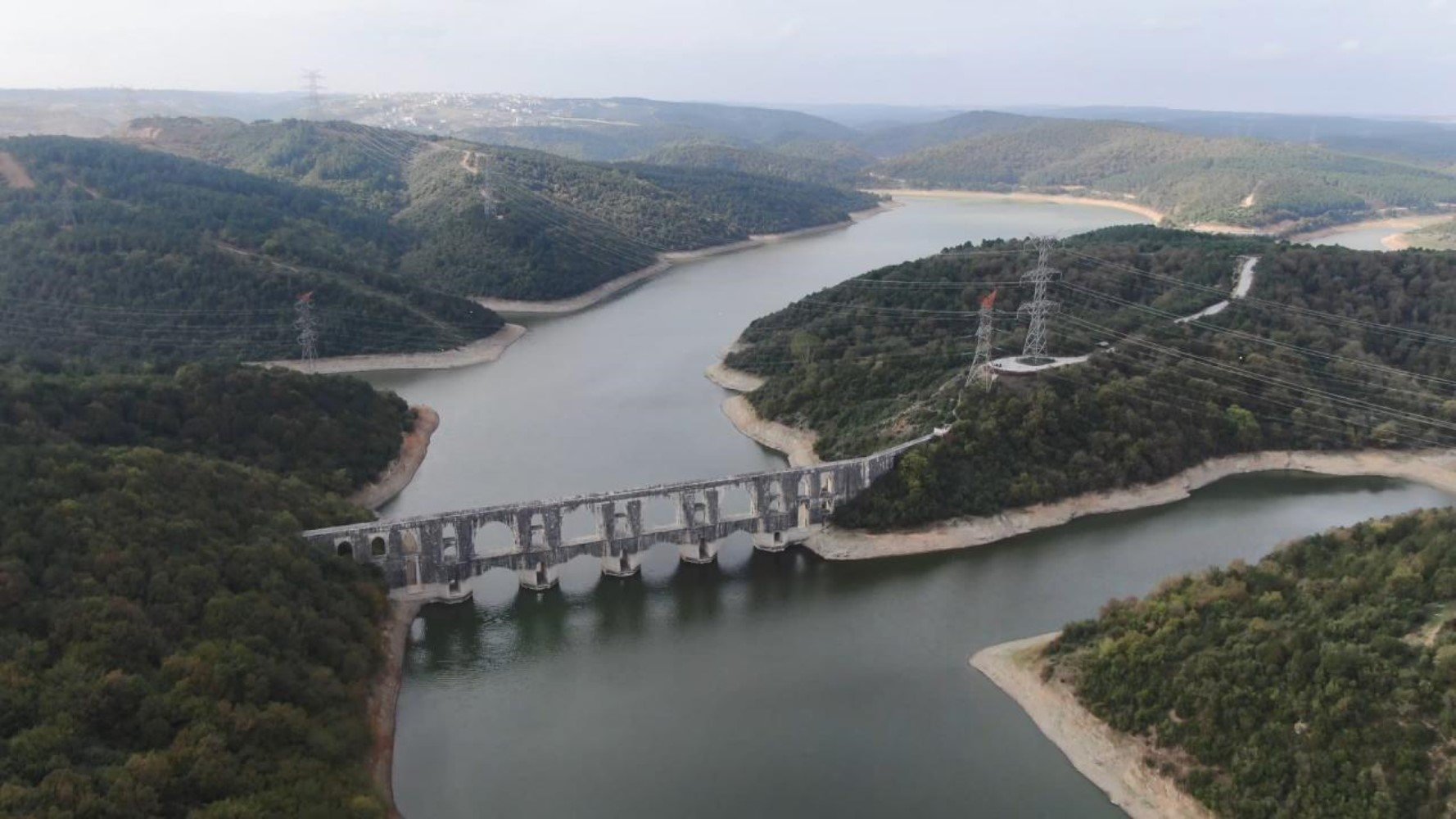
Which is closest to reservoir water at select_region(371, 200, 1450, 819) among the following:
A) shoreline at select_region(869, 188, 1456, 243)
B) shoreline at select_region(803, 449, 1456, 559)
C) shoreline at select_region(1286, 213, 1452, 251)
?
shoreline at select_region(803, 449, 1456, 559)

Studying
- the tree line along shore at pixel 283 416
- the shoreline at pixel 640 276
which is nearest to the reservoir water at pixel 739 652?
the tree line along shore at pixel 283 416

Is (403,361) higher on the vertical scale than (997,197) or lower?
lower

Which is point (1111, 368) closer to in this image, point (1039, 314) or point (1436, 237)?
point (1039, 314)

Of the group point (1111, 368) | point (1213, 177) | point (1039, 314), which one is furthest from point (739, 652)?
point (1213, 177)

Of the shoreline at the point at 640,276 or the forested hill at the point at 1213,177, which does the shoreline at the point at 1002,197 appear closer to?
the forested hill at the point at 1213,177

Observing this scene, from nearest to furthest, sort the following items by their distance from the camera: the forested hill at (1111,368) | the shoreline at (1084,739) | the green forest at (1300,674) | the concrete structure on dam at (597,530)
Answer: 1. the green forest at (1300,674)
2. the shoreline at (1084,739)
3. the concrete structure on dam at (597,530)
4. the forested hill at (1111,368)

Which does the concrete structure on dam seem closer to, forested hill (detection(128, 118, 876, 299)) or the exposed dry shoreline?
forested hill (detection(128, 118, 876, 299))
